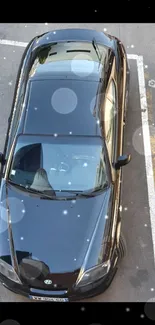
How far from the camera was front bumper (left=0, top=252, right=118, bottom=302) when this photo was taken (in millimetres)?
5414

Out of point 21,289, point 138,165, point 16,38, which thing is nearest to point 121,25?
point 16,38

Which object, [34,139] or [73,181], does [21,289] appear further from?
[34,139]

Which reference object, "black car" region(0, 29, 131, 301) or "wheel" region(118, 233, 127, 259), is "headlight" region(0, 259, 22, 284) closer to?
"black car" region(0, 29, 131, 301)

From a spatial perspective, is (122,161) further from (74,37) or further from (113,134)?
(74,37)

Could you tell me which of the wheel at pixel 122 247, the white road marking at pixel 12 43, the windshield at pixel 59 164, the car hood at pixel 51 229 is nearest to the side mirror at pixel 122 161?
the windshield at pixel 59 164

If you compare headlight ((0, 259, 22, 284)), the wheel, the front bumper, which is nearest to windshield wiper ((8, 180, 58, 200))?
headlight ((0, 259, 22, 284))

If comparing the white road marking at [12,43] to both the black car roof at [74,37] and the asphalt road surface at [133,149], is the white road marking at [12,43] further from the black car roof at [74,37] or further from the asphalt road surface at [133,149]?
the black car roof at [74,37]

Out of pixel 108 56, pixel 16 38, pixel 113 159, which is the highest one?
pixel 16 38

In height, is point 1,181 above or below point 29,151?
below

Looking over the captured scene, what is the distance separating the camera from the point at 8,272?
554 centimetres

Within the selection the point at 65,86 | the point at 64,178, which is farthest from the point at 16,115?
the point at 64,178

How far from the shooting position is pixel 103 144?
620cm

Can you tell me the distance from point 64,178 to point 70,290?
1427 mm
